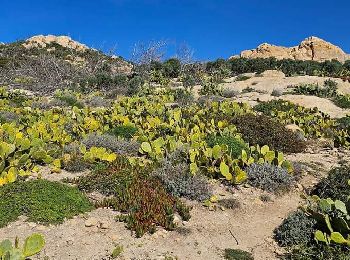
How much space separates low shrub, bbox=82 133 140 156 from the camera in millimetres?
9164

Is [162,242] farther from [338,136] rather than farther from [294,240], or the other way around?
[338,136]

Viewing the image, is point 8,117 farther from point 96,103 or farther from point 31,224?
point 31,224

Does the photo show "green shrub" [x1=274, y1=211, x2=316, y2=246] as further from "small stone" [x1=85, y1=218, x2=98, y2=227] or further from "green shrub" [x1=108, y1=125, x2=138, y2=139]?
"green shrub" [x1=108, y1=125, x2=138, y2=139]

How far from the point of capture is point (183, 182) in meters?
7.19

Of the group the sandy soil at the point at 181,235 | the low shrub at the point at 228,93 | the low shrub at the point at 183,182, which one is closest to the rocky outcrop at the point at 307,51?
the low shrub at the point at 228,93

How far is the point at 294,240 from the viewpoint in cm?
581

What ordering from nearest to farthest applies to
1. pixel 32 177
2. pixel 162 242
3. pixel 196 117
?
1. pixel 162 242
2. pixel 32 177
3. pixel 196 117

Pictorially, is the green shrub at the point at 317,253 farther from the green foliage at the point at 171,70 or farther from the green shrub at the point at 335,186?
the green foliage at the point at 171,70

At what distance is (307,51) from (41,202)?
47065mm

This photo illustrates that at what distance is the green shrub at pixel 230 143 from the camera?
887 cm

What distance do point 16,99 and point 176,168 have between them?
10.8 metres

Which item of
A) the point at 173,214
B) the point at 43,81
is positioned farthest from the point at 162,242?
the point at 43,81

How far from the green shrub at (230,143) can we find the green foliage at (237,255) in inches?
126

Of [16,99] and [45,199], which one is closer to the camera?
[45,199]
